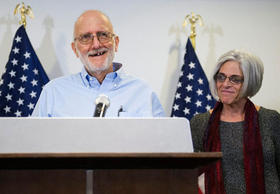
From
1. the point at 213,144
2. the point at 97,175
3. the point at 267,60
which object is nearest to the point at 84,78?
the point at 213,144

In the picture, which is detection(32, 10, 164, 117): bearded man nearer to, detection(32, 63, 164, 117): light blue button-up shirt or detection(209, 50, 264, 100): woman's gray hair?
detection(32, 63, 164, 117): light blue button-up shirt

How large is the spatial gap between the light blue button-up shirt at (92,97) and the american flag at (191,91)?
1.52m

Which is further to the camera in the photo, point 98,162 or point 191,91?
point 191,91

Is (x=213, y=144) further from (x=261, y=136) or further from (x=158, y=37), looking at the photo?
(x=158, y=37)

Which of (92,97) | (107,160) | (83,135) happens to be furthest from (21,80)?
(107,160)

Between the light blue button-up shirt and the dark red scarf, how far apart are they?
34 cm

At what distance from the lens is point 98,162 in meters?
1.28

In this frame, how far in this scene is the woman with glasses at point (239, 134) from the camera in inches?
93.6

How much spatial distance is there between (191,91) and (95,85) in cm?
173

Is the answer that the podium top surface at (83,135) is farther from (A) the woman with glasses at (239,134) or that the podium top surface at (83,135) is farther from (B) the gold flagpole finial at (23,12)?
(B) the gold flagpole finial at (23,12)

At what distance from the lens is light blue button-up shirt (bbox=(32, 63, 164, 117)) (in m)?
2.26

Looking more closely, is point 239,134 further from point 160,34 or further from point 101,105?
point 160,34

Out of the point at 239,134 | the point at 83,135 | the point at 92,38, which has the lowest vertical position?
the point at 239,134

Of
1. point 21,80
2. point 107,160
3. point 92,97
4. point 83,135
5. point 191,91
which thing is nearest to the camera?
point 107,160
